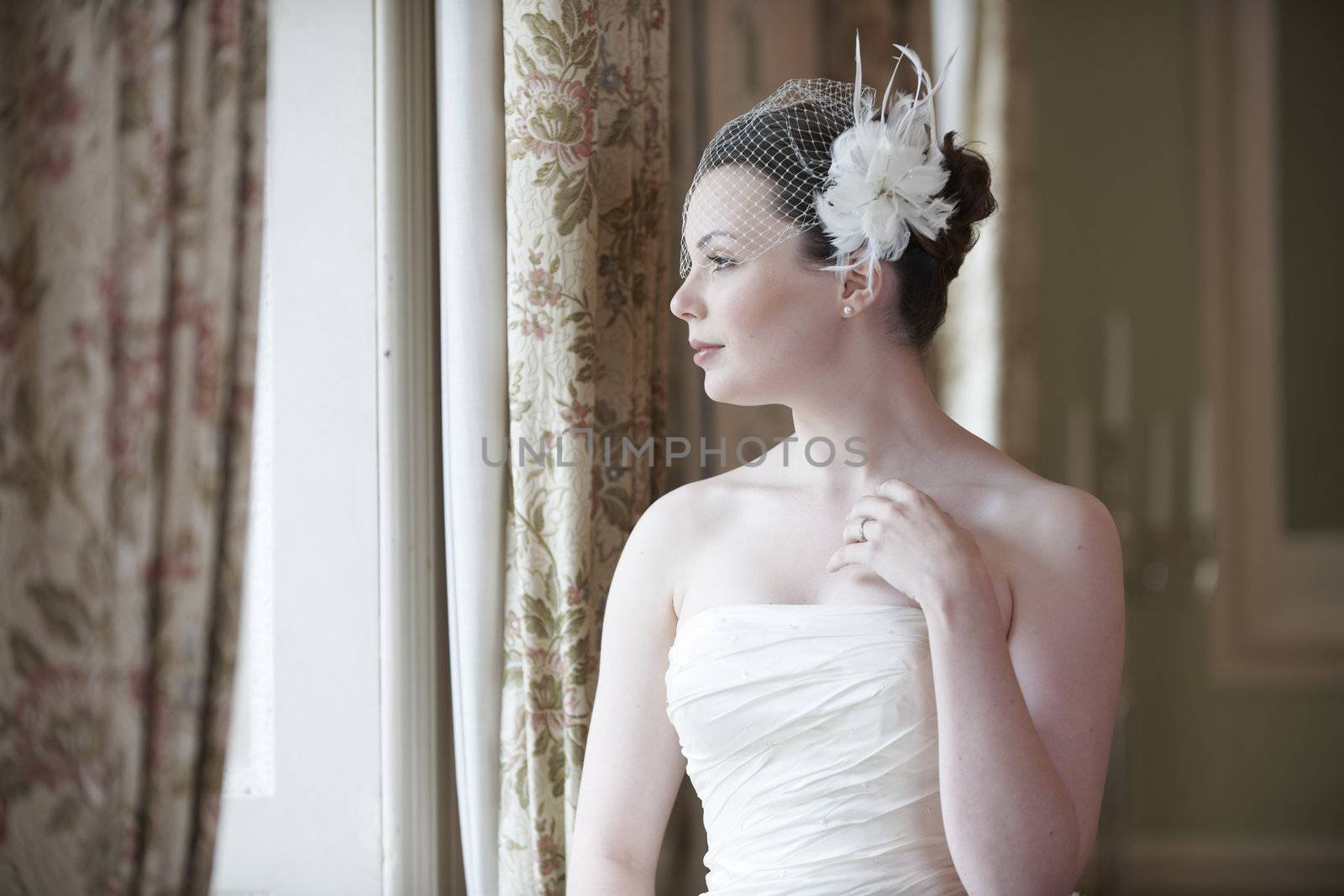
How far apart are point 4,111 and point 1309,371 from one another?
116 inches

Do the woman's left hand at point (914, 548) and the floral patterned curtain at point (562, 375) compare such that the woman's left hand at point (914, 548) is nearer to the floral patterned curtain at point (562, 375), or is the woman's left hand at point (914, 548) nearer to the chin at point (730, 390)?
the chin at point (730, 390)

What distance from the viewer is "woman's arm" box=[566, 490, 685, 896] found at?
1.47 metres

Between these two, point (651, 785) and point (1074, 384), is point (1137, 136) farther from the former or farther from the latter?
point (651, 785)

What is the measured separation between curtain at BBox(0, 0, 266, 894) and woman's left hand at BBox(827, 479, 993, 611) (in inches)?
43.8

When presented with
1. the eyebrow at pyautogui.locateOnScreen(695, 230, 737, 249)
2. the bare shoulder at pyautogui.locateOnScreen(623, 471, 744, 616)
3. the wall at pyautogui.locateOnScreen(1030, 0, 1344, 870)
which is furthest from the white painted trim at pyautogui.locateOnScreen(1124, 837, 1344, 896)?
the eyebrow at pyautogui.locateOnScreen(695, 230, 737, 249)

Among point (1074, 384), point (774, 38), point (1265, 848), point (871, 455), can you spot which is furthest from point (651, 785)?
point (1265, 848)

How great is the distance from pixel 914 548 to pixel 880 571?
5 cm

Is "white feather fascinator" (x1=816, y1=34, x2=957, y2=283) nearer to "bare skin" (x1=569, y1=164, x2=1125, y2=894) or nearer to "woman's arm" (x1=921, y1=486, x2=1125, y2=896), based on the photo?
"bare skin" (x1=569, y1=164, x2=1125, y2=894)

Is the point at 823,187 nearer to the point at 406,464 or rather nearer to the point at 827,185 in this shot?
Answer: the point at 827,185

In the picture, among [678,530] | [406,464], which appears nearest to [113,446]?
[406,464]

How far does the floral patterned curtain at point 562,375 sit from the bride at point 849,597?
30 cm

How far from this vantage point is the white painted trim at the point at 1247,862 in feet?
9.34

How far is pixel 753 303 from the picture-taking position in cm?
139

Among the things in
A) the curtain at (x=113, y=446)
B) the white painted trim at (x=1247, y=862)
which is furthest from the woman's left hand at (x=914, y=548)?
the white painted trim at (x=1247, y=862)
